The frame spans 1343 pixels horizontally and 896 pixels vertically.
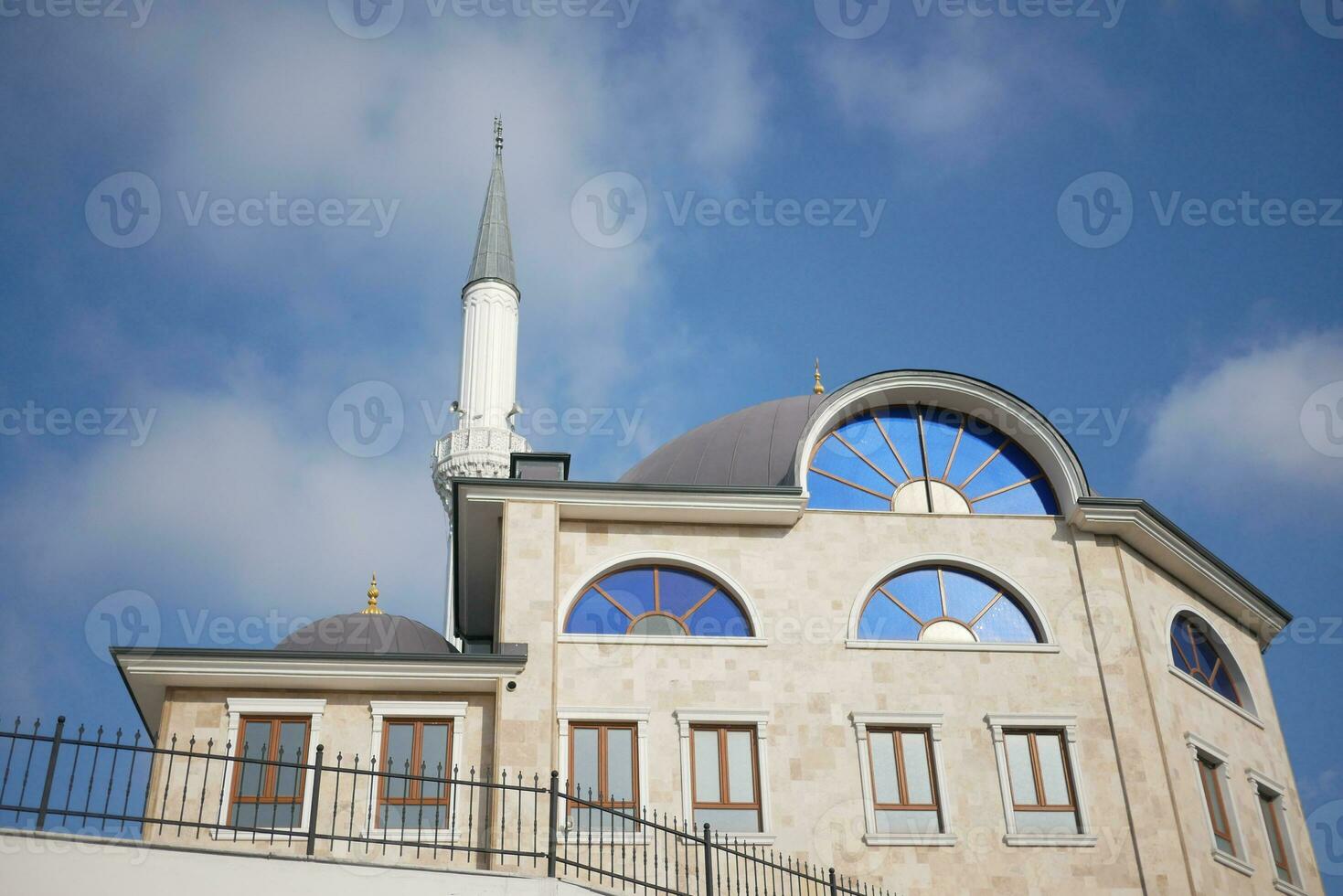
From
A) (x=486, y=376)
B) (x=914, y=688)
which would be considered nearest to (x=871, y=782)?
(x=914, y=688)

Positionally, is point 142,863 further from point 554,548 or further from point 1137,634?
point 1137,634

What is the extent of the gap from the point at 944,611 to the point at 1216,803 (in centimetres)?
501

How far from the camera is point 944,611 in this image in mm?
21141

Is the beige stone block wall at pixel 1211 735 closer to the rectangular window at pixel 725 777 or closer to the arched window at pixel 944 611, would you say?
the arched window at pixel 944 611

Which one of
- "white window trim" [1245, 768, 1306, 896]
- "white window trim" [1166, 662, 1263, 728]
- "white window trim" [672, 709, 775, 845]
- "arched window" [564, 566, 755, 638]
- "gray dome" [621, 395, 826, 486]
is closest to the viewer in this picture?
"white window trim" [672, 709, 775, 845]

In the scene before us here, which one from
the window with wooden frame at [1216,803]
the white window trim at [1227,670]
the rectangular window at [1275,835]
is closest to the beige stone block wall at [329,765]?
the window with wooden frame at [1216,803]

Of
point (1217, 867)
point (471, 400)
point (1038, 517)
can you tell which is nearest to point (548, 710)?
point (1038, 517)

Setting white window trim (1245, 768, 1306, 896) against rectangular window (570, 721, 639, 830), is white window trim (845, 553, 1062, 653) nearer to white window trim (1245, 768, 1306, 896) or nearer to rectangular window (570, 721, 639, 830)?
rectangular window (570, 721, 639, 830)

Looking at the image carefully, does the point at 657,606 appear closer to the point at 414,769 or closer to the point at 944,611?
the point at 414,769

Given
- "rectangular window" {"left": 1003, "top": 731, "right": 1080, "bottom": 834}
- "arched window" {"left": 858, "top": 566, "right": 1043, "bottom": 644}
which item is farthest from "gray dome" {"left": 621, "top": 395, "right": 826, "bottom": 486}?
"rectangular window" {"left": 1003, "top": 731, "right": 1080, "bottom": 834}

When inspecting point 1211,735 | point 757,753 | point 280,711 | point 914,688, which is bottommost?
point 757,753

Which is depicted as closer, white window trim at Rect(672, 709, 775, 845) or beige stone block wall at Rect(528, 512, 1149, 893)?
white window trim at Rect(672, 709, 775, 845)

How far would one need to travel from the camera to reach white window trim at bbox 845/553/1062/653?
810 inches

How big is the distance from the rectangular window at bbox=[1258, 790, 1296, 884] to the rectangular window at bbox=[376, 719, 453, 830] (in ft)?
41.9
